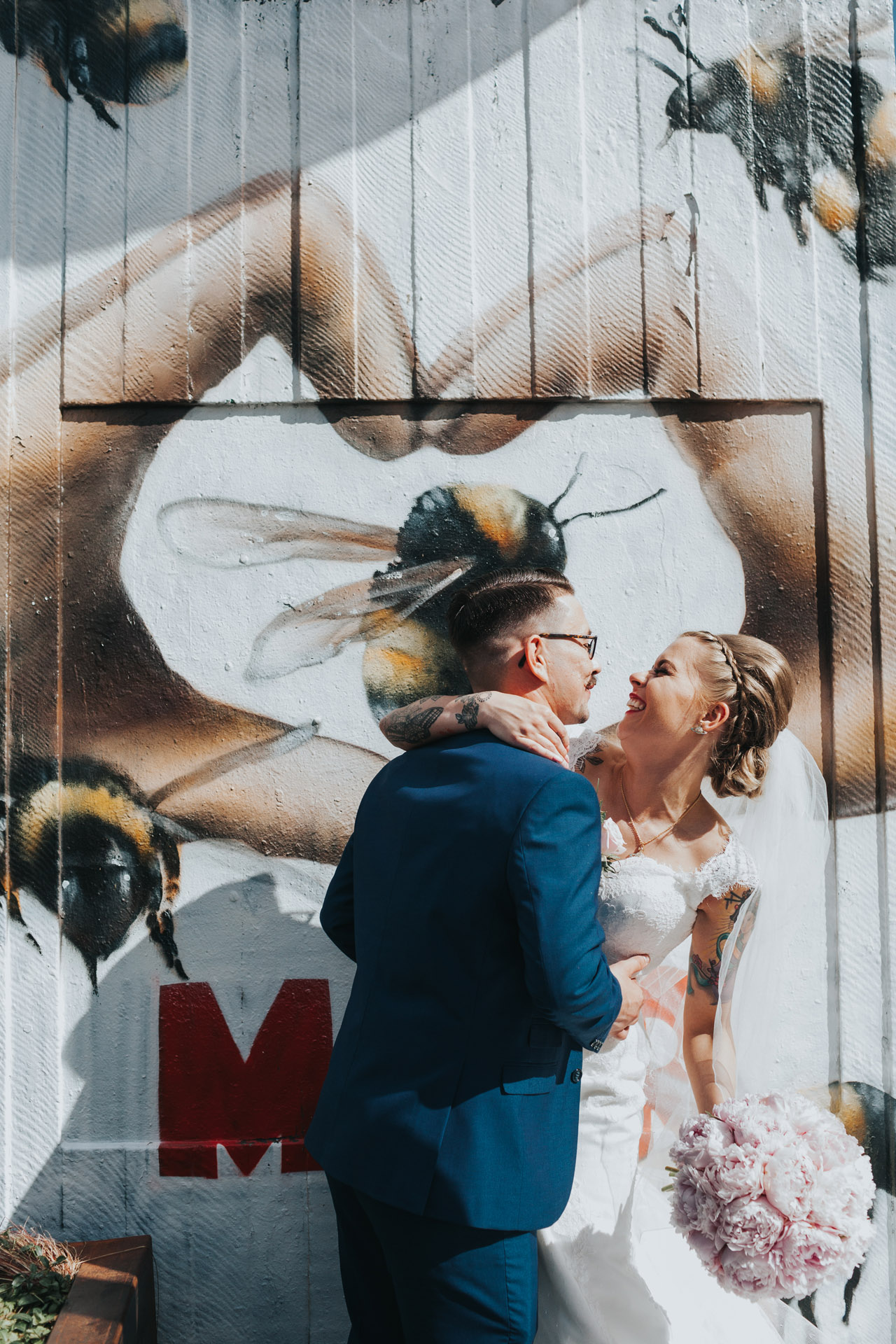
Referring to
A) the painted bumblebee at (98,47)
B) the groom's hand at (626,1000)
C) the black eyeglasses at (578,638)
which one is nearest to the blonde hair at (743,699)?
the black eyeglasses at (578,638)

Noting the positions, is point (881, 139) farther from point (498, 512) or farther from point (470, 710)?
point (470, 710)

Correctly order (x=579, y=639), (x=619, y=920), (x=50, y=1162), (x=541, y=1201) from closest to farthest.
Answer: (x=541, y=1201)
(x=579, y=639)
(x=619, y=920)
(x=50, y=1162)

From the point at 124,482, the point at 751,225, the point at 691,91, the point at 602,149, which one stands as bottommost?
the point at 124,482

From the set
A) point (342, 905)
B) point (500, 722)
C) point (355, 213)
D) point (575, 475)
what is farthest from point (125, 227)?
point (342, 905)

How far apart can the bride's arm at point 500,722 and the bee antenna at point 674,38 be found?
2225mm

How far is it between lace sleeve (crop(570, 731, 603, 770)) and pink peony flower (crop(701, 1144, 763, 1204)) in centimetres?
101

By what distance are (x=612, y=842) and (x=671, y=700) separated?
41 cm

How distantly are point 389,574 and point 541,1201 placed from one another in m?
1.70

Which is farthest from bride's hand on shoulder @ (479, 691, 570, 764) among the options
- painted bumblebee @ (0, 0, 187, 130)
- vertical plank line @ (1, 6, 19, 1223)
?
painted bumblebee @ (0, 0, 187, 130)

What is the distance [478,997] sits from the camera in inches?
70.1

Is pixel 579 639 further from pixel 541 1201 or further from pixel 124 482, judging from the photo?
pixel 124 482

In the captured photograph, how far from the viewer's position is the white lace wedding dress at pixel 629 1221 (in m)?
2.06

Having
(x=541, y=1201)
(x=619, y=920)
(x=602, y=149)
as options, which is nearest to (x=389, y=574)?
(x=619, y=920)

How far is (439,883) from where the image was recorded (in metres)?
1.79
